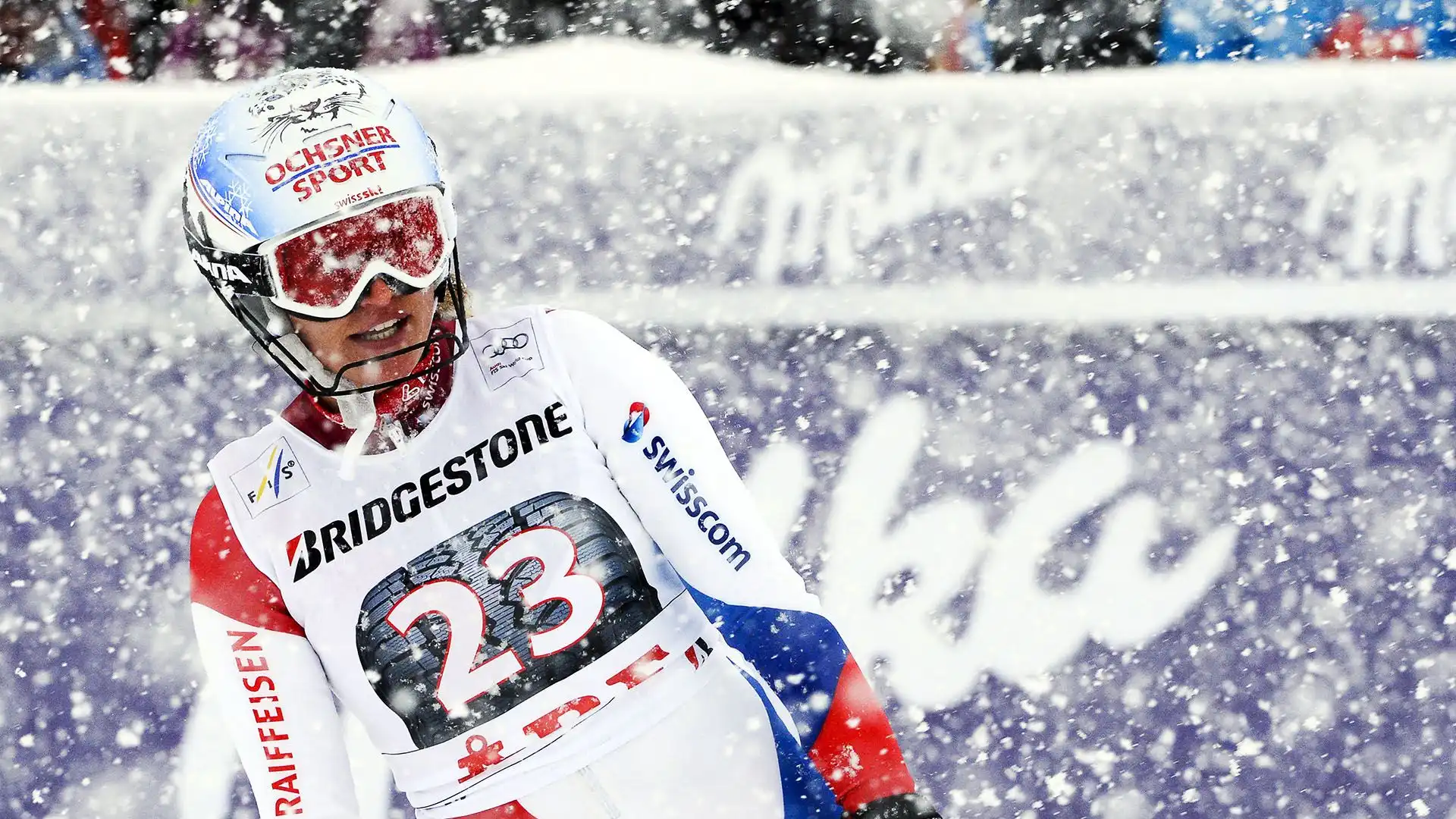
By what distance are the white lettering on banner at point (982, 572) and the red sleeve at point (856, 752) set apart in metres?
1.17

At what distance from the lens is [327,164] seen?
1.26 metres

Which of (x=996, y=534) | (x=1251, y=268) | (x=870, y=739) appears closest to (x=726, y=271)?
(x=996, y=534)

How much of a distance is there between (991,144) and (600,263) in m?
0.77

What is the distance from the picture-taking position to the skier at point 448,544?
1275 millimetres

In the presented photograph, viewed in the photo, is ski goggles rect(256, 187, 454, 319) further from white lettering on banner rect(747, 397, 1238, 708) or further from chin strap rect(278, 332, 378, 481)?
white lettering on banner rect(747, 397, 1238, 708)

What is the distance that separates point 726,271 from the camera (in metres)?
2.48

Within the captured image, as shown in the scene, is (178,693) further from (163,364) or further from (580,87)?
(580,87)

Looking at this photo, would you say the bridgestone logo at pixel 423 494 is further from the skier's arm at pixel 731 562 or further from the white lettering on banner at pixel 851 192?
the white lettering on banner at pixel 851 192

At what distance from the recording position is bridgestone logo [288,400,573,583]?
1344 millimetres

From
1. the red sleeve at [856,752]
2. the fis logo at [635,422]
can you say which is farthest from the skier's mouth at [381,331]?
the red sleeve at [856,752]

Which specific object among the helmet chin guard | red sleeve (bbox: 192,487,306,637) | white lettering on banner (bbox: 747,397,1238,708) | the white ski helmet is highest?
the white ski helmet

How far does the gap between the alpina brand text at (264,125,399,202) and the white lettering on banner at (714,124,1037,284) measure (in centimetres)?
126

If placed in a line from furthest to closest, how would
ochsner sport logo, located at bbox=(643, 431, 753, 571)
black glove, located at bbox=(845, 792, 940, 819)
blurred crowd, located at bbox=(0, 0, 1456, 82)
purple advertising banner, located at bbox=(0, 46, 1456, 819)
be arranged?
1. blurred crowd, located at bbox=(0, 0, 1456, 82)
2. purple advertising banner, located at bbox=(0, 46, 1456, 819)
3. ochsner sport logo, located at bbox=(643, 431, 753, 571)
4. black glove, located at bbox=(845, 792, 940, 819)

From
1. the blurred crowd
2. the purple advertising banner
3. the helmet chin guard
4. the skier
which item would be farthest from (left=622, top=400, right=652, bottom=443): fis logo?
the blurred crowd
